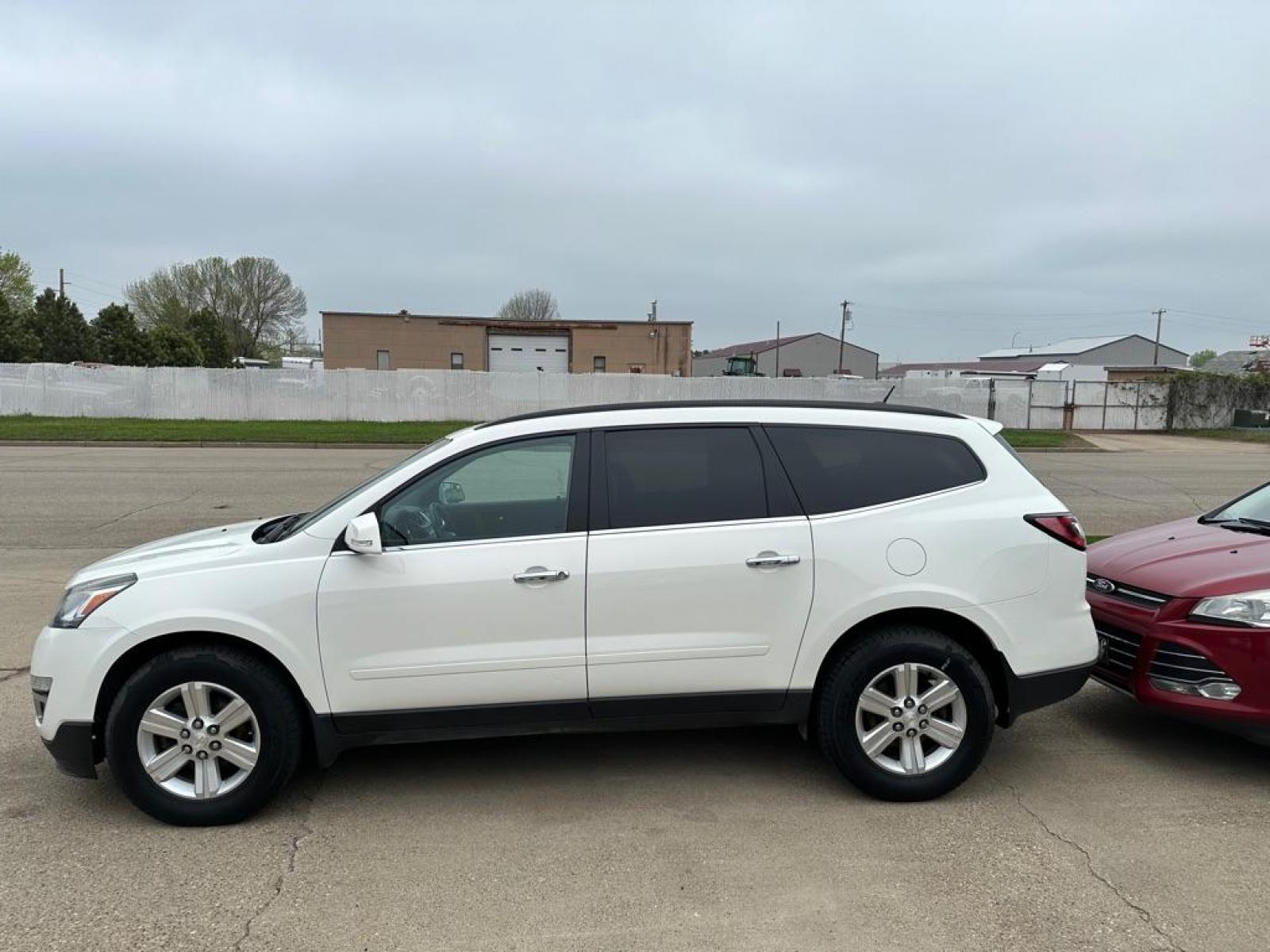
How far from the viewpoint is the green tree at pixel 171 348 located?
5147 cm

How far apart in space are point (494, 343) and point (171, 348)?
19.1m

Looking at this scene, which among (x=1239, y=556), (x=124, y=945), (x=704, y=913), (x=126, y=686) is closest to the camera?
(x=124, y=945)

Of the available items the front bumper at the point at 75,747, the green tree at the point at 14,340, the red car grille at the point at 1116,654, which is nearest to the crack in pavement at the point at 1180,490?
the red car grille at the point at 1116,654

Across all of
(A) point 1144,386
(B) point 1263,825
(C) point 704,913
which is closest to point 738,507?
(C) point 704,913

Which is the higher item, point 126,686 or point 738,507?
point 738,507

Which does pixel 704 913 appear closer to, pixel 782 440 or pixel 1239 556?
pixel 782 440

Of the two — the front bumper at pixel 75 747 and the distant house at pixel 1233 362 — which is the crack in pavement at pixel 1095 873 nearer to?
the front bumper at pixel 75 747

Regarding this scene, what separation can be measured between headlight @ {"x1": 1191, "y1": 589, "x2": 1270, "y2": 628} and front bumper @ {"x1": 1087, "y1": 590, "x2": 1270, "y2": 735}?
0.03 m

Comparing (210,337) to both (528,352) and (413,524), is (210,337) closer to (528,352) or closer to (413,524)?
(528,352)

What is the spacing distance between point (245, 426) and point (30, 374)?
8.35m

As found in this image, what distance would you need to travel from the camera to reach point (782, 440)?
3875 millimetres

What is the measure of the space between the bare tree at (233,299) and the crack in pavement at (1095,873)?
222ft

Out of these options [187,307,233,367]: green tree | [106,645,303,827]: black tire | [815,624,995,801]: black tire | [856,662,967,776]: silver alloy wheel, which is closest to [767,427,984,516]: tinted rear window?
[815,624,995,801]: black tire

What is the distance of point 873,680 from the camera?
3.66m
